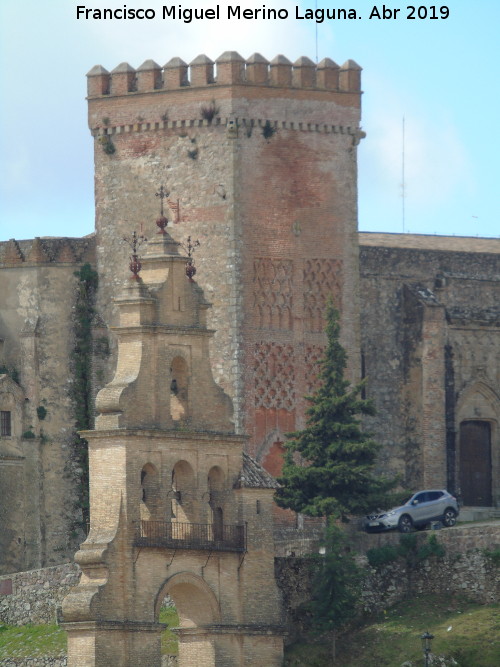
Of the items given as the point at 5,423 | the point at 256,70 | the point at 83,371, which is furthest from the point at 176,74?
the point at 5,423

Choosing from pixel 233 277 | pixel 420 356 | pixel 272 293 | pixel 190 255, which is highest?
pixel 190 255

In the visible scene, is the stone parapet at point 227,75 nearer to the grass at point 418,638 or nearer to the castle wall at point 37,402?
the castle wall at point 37,402

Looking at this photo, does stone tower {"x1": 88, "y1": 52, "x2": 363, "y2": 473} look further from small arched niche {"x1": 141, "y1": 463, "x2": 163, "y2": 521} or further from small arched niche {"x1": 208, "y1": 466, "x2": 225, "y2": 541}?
small arched niche {"x1": 141, "y1": 463, "x2": 163, "y2": 521}

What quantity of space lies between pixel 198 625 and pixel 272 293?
49.7ft

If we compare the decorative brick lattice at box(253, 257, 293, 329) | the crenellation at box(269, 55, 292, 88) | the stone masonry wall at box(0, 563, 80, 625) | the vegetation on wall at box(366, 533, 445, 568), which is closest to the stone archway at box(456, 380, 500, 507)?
the decorative brick lattice at box(253, 257, 293, 329)

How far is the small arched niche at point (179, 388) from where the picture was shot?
87750 mm

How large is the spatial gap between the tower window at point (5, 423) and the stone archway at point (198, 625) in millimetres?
14576

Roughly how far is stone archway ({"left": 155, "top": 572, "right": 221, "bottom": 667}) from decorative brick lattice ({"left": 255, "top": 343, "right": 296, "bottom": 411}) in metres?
12.4

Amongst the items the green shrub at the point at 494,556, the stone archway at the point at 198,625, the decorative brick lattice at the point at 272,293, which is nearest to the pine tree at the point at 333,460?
the green shrub at the point at 494,556

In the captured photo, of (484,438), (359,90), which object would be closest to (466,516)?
(484,438)

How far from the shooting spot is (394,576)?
299ft

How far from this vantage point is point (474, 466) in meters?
105

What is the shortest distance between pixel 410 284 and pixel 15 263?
12477mm

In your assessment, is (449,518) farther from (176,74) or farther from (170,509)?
(176,74)
